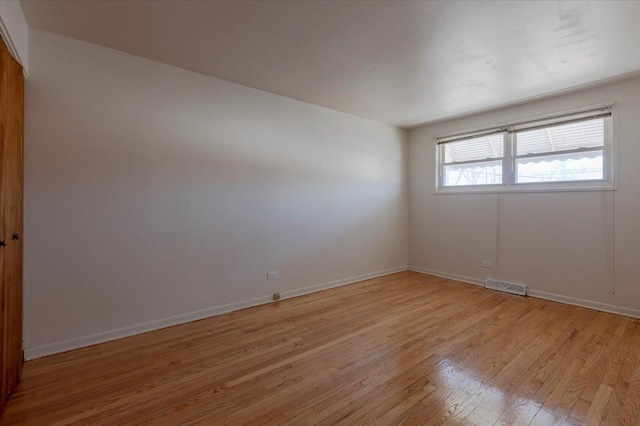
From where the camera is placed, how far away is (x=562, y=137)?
3744 millimetres

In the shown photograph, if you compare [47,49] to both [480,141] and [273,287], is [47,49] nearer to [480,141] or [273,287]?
[273,287]

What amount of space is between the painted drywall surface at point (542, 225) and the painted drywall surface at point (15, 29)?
5084 mm

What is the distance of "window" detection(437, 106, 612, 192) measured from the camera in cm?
351

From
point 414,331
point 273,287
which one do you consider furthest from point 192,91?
point 414,331

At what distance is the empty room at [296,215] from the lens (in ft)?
6.32

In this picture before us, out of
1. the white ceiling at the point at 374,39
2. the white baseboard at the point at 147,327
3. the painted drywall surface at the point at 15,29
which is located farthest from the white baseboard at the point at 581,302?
the painted drywall surface at the point at 15,29

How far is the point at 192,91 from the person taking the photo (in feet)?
10.1

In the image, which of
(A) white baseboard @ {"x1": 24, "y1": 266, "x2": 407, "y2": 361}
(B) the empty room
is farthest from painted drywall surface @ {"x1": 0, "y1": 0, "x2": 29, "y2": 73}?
(A) white baseboard @ {"x1": 24, "y1": 266, "x2": 407, "y2": 361}

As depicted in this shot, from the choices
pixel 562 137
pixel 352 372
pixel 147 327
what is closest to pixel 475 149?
pixel 562 137

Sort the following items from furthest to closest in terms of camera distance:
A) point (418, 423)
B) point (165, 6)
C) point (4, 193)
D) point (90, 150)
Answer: point (90, 150) < point (165, 6) < point (4, 193) < point (418, 423)

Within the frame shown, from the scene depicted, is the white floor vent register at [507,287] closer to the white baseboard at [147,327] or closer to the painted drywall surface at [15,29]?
the white baseboard at [147,327]

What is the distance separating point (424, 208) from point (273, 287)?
3.09 meters

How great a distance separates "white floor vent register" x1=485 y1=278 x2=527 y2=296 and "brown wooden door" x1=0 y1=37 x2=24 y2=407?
16.7 ft

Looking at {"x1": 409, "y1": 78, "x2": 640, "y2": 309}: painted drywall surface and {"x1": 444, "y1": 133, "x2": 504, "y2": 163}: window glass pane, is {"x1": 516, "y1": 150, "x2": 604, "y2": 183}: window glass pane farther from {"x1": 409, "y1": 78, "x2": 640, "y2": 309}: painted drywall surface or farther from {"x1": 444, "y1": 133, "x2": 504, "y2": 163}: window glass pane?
{"x1": 444, "y1": 133, "x2": 504, "y2": 163}: window glass pane
